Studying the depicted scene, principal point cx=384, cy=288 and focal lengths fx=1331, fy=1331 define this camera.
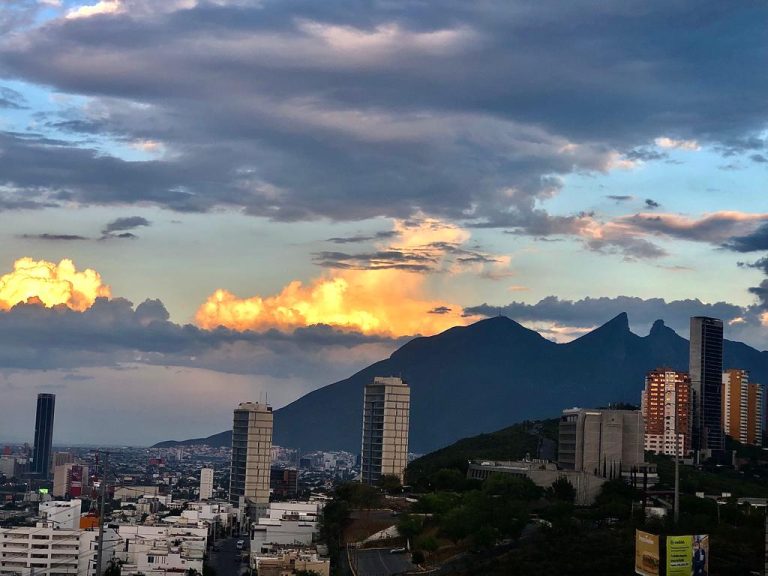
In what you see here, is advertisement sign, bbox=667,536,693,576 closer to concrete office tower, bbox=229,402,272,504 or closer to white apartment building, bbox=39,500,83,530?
white apartment building, bbox=39,500,83,530

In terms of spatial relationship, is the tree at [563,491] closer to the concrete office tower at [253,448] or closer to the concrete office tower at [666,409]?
the concrete office tower at [666,409]

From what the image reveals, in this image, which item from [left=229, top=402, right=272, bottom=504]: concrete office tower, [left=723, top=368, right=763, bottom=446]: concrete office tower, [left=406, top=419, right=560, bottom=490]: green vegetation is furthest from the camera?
[left=723, top=368, right=763, bottom=446]: concrete office tower

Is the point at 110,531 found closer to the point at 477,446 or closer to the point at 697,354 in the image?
the point at 477,446

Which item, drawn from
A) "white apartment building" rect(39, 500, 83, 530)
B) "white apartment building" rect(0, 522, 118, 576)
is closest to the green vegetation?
"white apartment building" rect(39, 500, 83, 530)

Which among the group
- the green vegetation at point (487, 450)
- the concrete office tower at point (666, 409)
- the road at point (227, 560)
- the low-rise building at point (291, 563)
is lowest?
the road at point (227, 560)

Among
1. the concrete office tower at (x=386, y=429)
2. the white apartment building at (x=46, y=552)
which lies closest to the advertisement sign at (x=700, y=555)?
the white apartment building at (x=46, y=552)

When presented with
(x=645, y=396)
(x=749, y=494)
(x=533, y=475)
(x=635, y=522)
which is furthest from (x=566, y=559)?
(x=645, y=396)

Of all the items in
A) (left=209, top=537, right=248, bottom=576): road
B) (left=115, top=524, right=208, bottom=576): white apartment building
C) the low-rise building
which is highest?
the low-rise building
